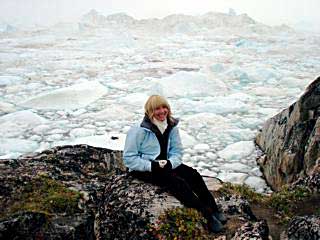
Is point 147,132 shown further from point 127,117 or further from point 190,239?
point 127,117

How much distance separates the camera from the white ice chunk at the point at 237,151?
24.6 ft

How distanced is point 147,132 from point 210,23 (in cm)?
3692

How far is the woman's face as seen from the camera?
11.2ft

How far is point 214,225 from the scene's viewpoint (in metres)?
3.23

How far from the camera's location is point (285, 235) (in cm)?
342

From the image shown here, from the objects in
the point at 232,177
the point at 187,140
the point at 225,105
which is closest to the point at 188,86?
the point at 225,105

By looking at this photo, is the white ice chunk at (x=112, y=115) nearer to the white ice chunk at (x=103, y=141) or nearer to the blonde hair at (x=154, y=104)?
the white ice chunk at (x=103, y=141)

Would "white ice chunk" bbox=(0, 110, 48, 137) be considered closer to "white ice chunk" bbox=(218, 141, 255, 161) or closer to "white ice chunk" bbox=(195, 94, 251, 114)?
"white ice chunk" bbox=(195, 94, 251, 114)

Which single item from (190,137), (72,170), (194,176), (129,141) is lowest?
(190,137)

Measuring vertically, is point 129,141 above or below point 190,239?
above

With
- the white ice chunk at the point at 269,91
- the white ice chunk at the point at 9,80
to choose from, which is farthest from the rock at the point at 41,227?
the white ice chunk at the point at 9,80

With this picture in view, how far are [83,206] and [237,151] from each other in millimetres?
4542

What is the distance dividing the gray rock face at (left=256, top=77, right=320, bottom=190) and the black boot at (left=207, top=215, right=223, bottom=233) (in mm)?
2104

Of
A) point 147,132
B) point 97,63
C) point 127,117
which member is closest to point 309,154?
point 147,132
